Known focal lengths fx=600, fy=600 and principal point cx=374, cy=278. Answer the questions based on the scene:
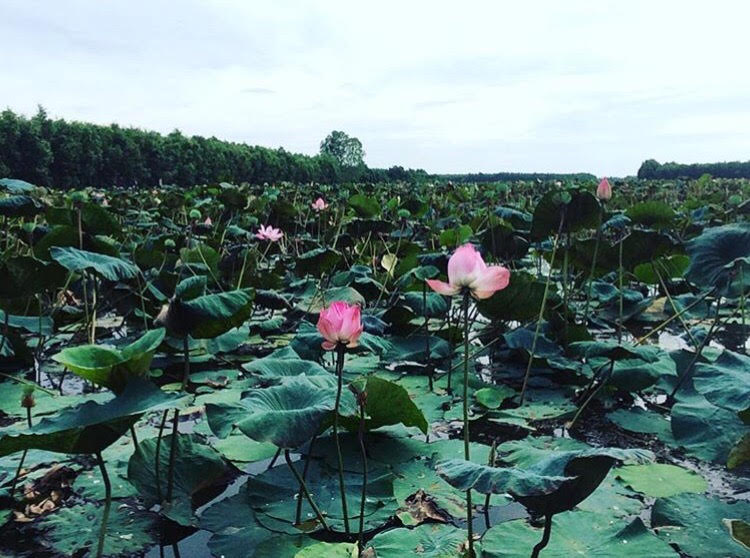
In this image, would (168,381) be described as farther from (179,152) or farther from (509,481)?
(179,152)

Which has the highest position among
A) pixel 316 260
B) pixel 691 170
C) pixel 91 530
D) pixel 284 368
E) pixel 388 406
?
pixel 691 170

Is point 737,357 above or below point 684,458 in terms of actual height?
above

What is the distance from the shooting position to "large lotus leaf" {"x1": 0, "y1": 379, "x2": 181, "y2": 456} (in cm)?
97

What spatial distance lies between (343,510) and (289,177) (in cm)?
2268

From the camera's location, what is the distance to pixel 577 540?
1130mm

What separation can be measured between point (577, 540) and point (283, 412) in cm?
60

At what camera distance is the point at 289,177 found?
23.2m

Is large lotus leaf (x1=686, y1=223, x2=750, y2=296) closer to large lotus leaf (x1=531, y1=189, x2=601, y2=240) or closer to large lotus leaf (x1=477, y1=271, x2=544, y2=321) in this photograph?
large lotus leaf (x1=531, y1=189, x2=601, y2=240)

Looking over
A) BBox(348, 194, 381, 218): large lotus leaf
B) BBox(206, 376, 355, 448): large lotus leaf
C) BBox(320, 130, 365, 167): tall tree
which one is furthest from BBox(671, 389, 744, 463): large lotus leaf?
BBox(320, 130, 365, 167): tall tree

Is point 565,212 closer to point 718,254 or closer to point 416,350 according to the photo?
point 718,254

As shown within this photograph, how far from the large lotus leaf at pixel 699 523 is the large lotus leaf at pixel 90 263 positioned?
1.50 metres

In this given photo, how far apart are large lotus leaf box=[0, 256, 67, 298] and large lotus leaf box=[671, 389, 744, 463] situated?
194 centimetres

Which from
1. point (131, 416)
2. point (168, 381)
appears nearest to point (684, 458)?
point (131, 416)

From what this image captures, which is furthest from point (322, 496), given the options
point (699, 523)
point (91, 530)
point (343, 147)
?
point (343, 147)
